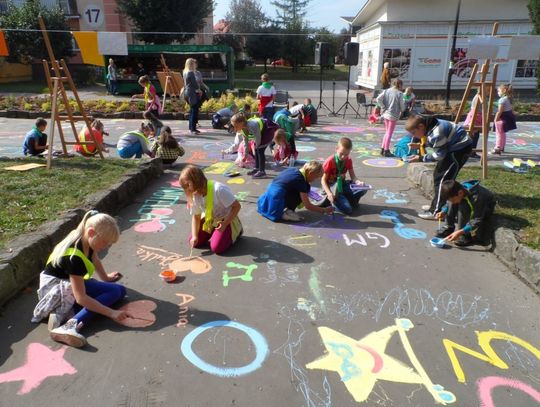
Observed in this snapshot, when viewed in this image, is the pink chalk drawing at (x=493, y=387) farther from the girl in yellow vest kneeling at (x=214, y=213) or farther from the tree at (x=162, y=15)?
the tree at (x=162, y=15)

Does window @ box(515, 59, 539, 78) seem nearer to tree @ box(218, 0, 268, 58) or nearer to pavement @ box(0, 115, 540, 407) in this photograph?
pavement @ box(0, 115, 540, 407)

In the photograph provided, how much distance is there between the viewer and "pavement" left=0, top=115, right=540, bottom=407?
2381mm

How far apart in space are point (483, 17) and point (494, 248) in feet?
68.3

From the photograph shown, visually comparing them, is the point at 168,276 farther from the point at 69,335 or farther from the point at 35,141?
the point at 35,141

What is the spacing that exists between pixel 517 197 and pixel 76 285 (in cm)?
498

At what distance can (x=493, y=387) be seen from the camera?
2406mm

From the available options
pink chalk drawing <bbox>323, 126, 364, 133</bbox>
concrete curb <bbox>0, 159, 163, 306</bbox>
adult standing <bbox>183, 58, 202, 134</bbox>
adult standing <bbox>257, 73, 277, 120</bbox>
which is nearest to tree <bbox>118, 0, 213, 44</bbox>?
adult standing <bbox>183, 58, 202, 134</bbox>

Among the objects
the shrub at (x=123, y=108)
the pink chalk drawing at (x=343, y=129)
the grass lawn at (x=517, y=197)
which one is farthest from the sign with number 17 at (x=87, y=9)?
the grass lawn at (x=517, y=197)

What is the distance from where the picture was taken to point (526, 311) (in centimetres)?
317

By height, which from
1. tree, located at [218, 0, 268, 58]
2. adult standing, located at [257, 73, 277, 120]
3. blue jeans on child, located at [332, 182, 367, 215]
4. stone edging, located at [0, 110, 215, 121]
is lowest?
blue jeans on child, located at [332, 182, 367, 215]

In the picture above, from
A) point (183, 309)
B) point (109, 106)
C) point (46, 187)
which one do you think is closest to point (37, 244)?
point (183, 309)

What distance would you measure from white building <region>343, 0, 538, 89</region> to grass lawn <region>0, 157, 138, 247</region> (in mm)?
16315

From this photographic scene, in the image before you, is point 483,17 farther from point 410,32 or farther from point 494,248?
point 494,248

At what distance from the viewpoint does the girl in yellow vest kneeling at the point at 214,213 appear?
397 cm
